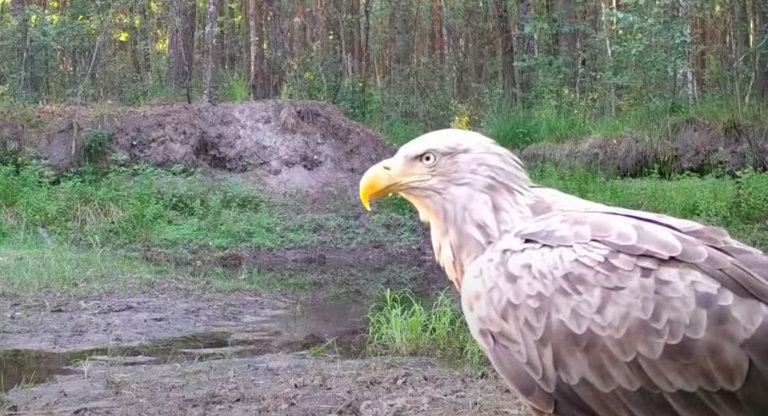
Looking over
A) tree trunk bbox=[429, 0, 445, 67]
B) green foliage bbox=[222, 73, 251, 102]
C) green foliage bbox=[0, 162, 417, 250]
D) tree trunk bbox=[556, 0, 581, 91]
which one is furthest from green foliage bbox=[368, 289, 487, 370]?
tree trunk bbox=[429, 0, 445, 67]

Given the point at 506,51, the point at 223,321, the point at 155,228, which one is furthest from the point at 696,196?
the point at 506,51

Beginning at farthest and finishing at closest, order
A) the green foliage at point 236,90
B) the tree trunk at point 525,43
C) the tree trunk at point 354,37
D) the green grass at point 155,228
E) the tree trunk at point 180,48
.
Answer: the tree trunk at point 354,37
the tree trunk at point 525,43
the tree trunk at point 180,48
the green foliage at point 236,90
the green grass at point 155,228

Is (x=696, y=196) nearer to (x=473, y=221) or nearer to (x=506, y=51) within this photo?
(x=473, y=221)

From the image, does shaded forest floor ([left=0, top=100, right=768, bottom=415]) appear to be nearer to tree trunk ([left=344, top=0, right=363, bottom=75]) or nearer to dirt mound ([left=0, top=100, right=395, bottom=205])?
dirt mound ([left=0, top=100, right=395, bottom=205])

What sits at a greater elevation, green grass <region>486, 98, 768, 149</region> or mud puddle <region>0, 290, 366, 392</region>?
green grass <region>486, 98, 768, 149</region>

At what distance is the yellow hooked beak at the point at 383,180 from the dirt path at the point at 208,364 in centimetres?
266

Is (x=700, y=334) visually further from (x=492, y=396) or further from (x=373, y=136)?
(x=373, y=136)

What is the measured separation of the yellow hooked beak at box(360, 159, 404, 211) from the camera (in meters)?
4.07

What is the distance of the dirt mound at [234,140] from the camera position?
17.4 meters

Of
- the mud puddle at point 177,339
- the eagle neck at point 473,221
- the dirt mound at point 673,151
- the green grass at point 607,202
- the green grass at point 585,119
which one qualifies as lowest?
the mud puddle at point 177,339

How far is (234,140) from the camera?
719 inches

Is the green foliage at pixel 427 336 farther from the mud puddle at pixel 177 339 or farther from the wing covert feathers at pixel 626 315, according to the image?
the wing covert feathers at pixel 626 315

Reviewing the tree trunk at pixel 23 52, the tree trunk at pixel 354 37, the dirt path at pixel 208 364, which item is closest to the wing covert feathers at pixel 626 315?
the dirt path at pixel 208 364

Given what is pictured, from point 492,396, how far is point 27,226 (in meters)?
9.34
